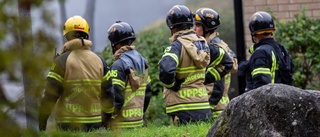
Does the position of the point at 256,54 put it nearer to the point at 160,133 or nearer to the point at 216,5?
the point at 160,133

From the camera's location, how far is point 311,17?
41.9ft

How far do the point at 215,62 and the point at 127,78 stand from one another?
1.36 m

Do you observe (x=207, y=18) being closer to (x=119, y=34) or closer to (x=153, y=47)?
(x=119, y=34)

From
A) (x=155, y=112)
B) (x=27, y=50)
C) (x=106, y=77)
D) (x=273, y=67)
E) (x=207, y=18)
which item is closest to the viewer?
(x=27, y=50)

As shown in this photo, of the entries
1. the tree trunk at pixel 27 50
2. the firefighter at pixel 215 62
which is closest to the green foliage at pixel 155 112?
the firefighter at pixel 215 62

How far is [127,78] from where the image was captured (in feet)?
27.5

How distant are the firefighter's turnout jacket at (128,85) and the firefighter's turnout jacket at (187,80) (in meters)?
0.31

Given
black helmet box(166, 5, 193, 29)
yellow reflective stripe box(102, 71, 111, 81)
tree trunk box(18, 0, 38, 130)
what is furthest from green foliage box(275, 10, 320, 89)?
tree trunk box(18, 0, 38, 130)

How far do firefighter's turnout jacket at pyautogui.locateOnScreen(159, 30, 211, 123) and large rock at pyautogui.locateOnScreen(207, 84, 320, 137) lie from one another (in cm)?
273

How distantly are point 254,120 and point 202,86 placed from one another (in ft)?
10.0

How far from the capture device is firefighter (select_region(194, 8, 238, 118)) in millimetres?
9211

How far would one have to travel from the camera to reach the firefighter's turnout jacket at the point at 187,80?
8398mm

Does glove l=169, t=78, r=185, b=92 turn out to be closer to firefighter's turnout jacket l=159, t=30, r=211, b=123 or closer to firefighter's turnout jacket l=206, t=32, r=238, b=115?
firefighter's turnout jacket l=159, t=30, r=211, b=123

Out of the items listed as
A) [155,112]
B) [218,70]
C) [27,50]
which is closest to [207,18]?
[218,70]
